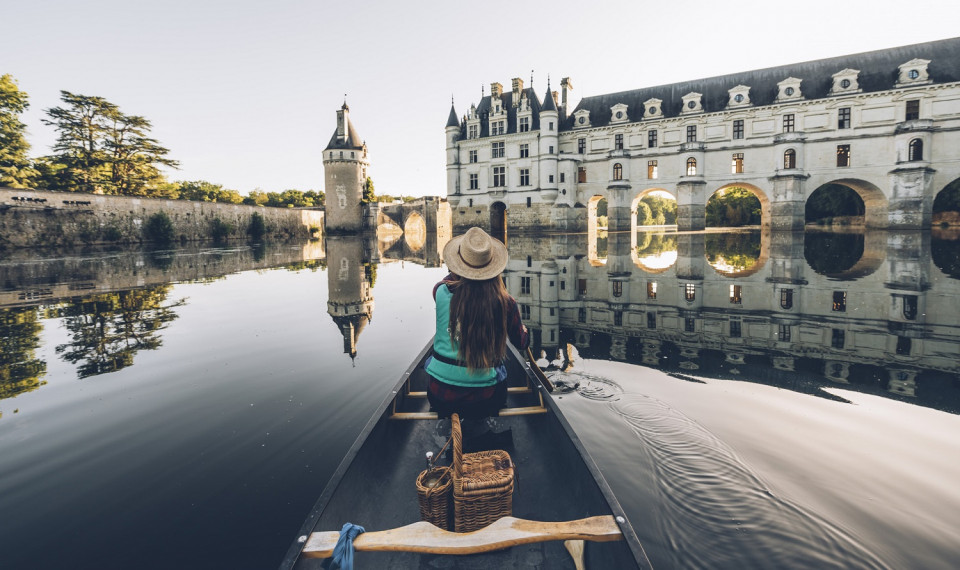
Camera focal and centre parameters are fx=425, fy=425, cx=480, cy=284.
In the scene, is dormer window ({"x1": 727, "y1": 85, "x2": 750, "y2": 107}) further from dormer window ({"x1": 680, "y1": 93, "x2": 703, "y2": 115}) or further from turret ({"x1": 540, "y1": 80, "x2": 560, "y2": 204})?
turret ({"x1": 540, "y1": 80, "x2": 560, "y2": 204})

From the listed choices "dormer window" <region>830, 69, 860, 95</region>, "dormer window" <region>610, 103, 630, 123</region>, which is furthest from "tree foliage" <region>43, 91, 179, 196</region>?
"dormer window" <region>830, 69, 860, 95</region>

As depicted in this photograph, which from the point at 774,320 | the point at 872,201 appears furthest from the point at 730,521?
the point at 872,201

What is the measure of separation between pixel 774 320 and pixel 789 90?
3371 centimetres

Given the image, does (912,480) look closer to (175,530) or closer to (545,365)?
(545,365)

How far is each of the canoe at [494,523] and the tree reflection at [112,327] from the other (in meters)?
4.94

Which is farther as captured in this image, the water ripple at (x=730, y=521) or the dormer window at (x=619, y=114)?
the dormer window at (x=619, y=114)

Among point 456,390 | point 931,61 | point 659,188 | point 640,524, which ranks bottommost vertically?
point 640,524

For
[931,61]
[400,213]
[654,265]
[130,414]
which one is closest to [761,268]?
[654,265]

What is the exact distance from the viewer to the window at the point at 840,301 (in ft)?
27.7

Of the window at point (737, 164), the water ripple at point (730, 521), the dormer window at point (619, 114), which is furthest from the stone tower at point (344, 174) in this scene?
the water ripple at point (730, 521)

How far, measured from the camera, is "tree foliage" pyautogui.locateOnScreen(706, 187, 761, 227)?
164 ft

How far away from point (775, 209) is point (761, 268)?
23.3m

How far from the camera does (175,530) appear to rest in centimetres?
276

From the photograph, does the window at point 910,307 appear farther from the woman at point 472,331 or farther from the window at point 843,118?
the window at point 843,118
